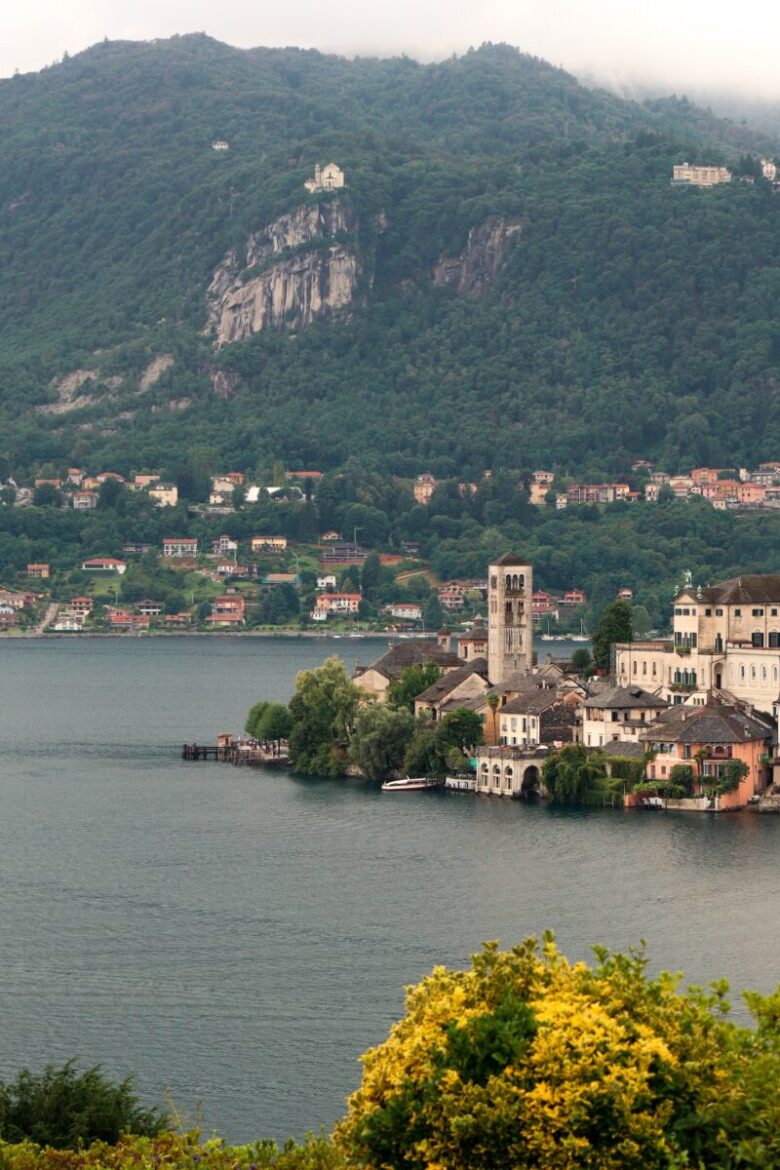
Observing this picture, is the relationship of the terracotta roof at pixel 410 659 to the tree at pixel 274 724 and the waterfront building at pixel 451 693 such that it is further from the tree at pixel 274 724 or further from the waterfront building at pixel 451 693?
the waterfront building at pixel 451 693

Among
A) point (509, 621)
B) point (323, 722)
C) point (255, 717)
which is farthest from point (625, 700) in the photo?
point (255, 717)

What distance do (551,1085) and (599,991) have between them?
1430mm

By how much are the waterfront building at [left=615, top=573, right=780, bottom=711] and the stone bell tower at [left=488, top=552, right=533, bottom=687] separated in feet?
27.0

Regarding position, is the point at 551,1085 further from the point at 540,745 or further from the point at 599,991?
the point at 540,745

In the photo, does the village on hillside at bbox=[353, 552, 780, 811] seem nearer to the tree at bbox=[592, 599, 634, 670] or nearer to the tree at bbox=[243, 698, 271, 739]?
the tree at bbox=[592, 599, 634, 670]

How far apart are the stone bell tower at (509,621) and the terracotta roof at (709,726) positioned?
492 inches

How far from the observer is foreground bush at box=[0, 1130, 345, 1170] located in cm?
2872

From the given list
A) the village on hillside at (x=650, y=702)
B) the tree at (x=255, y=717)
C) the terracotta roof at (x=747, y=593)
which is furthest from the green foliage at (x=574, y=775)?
the tree at (x=255, y=717)

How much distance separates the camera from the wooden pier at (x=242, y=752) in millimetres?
92438

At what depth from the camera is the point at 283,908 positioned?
58250mm

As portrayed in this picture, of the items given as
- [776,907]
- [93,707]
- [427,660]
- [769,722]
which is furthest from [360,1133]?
[93,707]

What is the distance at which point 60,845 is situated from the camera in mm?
69938

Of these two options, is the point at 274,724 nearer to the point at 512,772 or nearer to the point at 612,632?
the point at 612,632

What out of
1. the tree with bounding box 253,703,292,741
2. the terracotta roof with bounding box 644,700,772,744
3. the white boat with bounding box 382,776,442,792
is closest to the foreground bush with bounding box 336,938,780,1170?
the terracotta roof with bounding box 644,700,772,744
